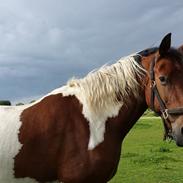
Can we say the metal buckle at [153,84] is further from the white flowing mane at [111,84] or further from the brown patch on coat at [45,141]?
the brown patch on coat at [45,141]

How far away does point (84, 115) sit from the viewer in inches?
192

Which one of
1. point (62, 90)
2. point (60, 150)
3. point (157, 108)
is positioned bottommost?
point (60, 150)

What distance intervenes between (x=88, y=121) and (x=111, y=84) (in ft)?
1.76

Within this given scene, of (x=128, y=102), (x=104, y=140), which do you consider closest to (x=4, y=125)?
(x=104, y=140)

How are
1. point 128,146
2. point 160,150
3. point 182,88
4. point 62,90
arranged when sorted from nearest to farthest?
point 182,88 → point 62,90 → point 160,150 → point 128,146

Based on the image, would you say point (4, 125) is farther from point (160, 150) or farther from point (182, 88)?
point (160, 150)

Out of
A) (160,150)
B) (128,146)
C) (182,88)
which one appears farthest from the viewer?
(128,146)

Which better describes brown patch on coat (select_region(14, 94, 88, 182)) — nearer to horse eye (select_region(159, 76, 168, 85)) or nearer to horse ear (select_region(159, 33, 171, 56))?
horse eye (select_region(159, 76, 168, 85))

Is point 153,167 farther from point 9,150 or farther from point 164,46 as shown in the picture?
point 9,150

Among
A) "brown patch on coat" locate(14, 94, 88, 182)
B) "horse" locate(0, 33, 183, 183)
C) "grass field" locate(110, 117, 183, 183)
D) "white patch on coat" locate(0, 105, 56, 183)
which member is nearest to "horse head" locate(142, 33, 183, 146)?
"horse" locate(0, 33, 183, 183)

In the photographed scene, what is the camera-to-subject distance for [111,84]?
199 inches

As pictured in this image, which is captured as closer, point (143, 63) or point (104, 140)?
point (104, 140)

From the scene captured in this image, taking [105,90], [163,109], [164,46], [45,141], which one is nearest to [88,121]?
[105,90]

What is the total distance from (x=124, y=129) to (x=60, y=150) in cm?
82
